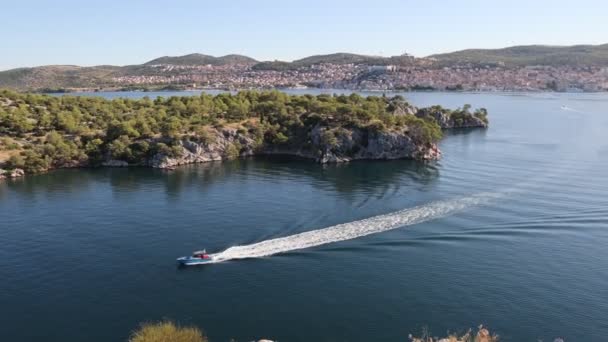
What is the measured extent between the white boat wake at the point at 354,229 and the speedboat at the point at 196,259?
78 cm

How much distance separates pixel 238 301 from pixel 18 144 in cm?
7528

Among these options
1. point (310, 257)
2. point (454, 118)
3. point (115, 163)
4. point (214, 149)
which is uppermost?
point (454, 118)

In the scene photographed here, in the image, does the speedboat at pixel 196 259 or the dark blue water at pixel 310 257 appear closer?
the dark blue water at pixel 310 257

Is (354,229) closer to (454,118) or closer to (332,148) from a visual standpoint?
(332,148)

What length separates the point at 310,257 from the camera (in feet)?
158

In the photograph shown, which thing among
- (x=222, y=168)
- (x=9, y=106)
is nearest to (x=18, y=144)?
(x=9, y=106)

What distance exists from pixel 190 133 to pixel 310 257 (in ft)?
205

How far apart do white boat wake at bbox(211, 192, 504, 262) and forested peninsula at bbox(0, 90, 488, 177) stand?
35.8 metres

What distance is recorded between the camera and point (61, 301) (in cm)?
4047

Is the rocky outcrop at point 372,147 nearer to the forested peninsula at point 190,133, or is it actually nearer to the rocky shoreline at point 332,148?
the rocky shoreline at point 332,148

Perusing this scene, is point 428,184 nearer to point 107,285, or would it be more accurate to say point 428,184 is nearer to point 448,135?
point 107,285

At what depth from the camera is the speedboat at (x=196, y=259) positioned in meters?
46.7

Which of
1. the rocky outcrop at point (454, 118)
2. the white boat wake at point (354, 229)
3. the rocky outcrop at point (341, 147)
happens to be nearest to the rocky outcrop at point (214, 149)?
the rocky outcrop at point (341, 147)

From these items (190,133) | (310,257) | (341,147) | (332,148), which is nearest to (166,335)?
(310,257)
